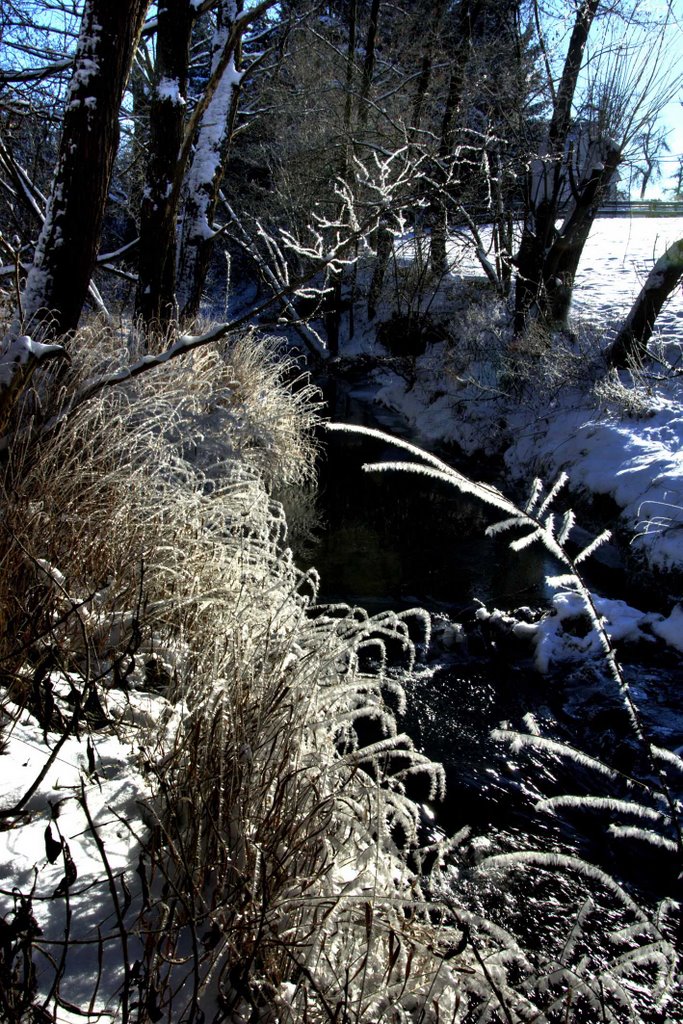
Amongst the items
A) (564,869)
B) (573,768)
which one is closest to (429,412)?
(573,768)

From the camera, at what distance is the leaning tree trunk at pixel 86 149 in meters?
4.61

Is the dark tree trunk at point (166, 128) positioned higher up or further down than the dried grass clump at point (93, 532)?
higher up

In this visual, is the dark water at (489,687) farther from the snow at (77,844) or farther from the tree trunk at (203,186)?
the tree trunk at (203,186)

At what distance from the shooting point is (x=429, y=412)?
1286 centimetres

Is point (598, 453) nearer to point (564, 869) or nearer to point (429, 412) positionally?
point (429, 412)

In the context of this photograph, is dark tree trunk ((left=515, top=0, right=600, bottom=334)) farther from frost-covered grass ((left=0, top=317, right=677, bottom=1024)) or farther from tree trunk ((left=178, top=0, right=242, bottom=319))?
frost-covered grass ((left=0, top=317, right=677, bottom=1024))

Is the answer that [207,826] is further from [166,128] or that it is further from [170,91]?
[170,91]

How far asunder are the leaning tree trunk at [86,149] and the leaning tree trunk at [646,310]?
7310 mm

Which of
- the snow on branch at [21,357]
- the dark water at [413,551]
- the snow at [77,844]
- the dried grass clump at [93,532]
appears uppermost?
the snow on branch at [21,357]

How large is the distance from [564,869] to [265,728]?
77.4 inches

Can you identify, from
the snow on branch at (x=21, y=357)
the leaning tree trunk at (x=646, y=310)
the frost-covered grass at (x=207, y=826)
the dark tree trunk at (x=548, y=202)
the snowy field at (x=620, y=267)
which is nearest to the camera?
the frost-covered grass at (x=207, y=826)

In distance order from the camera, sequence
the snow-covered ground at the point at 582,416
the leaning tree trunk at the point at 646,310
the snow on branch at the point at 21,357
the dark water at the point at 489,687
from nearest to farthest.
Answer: the snow on branch at the point at 21,357 < the dark water at the point at 489,687 < the snow-covered ground at the point at 582,416 < the leaning tree trunk at the point at 646,310

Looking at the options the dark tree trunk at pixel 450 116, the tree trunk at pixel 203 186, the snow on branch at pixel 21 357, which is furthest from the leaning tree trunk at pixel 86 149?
the dark tree trunk at pixel 450 116

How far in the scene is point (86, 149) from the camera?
4.70 meters
